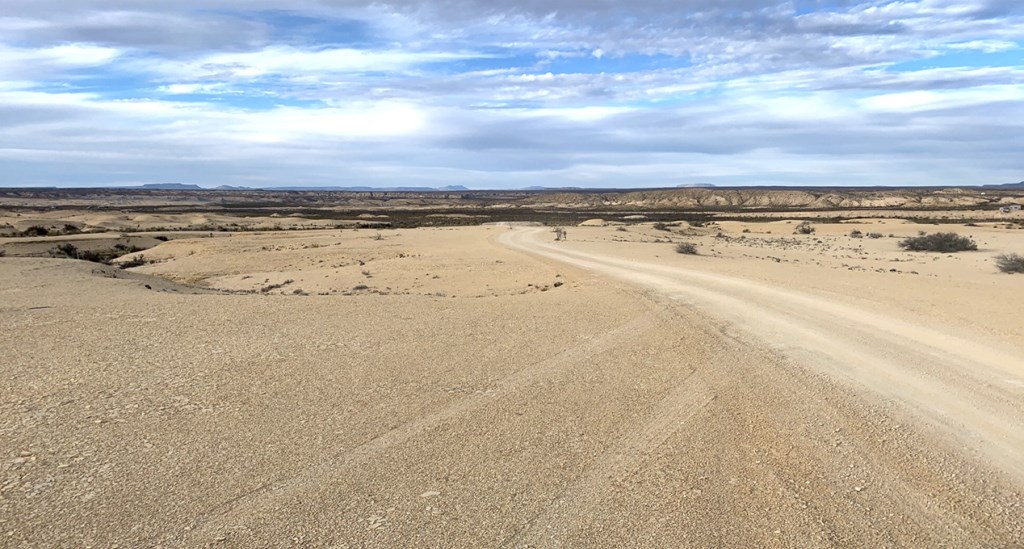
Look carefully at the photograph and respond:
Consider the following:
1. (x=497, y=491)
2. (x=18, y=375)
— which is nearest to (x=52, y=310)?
(x=18, y=375)

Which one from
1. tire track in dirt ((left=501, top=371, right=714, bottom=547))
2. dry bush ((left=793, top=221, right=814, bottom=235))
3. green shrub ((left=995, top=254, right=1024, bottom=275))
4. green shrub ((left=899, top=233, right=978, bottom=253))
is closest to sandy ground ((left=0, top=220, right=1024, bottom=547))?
tire track in dirt ((left=501, top=371, right=714, bottom=547))

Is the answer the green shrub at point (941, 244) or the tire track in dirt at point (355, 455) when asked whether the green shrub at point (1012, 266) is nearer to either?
the green shrub at point (941, 244)

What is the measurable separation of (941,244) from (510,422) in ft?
126

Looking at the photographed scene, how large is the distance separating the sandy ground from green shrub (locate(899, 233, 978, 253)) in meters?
25.5

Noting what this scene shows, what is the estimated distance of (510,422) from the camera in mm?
7602

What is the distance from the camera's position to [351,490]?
5.83m

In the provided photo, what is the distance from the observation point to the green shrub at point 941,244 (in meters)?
38.9

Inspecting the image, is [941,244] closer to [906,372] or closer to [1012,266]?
[1012,266]

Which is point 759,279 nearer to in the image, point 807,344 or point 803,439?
point 807,344

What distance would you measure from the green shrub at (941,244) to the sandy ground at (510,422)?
25.5m

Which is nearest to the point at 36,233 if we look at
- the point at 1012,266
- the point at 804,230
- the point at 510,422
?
the point at 804,230

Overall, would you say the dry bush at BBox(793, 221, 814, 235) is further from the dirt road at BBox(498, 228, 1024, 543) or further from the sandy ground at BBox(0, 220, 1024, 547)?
the sandy ground at BBox(0, 220, 1024, 547)

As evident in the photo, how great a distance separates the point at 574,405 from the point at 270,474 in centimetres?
332

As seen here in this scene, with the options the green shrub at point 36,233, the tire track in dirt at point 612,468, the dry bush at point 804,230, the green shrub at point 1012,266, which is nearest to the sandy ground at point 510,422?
the tire track in dirt at point 612,468
